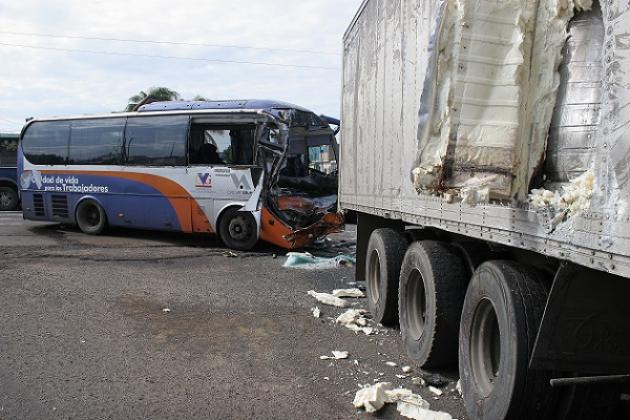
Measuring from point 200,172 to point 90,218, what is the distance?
399cm

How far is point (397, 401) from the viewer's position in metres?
4.18

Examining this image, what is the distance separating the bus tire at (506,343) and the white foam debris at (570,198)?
0.69m

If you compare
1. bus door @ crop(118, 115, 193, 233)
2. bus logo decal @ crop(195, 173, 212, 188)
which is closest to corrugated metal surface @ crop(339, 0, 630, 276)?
bus logo decal @ crop(195, 173, 212, 188)

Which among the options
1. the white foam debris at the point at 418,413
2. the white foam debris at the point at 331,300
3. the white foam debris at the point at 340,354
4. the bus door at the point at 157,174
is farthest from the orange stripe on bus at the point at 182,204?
the white foam debris at the point at 418,413

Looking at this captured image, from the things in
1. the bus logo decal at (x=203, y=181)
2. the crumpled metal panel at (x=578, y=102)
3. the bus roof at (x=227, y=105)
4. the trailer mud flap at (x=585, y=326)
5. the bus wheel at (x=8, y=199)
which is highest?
the bus roof at (x=227, y=105)

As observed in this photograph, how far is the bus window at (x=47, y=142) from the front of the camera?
14.2 m

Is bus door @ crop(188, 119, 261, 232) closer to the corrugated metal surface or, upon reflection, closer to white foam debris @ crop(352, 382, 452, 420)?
the corrugated metal surface

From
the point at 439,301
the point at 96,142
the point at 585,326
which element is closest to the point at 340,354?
the point at 439,301

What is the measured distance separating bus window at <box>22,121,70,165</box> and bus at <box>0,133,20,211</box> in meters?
6.71

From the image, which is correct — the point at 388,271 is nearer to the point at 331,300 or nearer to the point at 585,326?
the point at 331,300

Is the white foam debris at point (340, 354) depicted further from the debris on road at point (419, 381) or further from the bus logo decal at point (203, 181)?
the bus logo decal at point (203, 181)

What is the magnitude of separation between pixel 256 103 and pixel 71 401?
28.7 ft

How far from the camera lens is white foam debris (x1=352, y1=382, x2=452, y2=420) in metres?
3.93

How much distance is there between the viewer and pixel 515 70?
9.39ft
